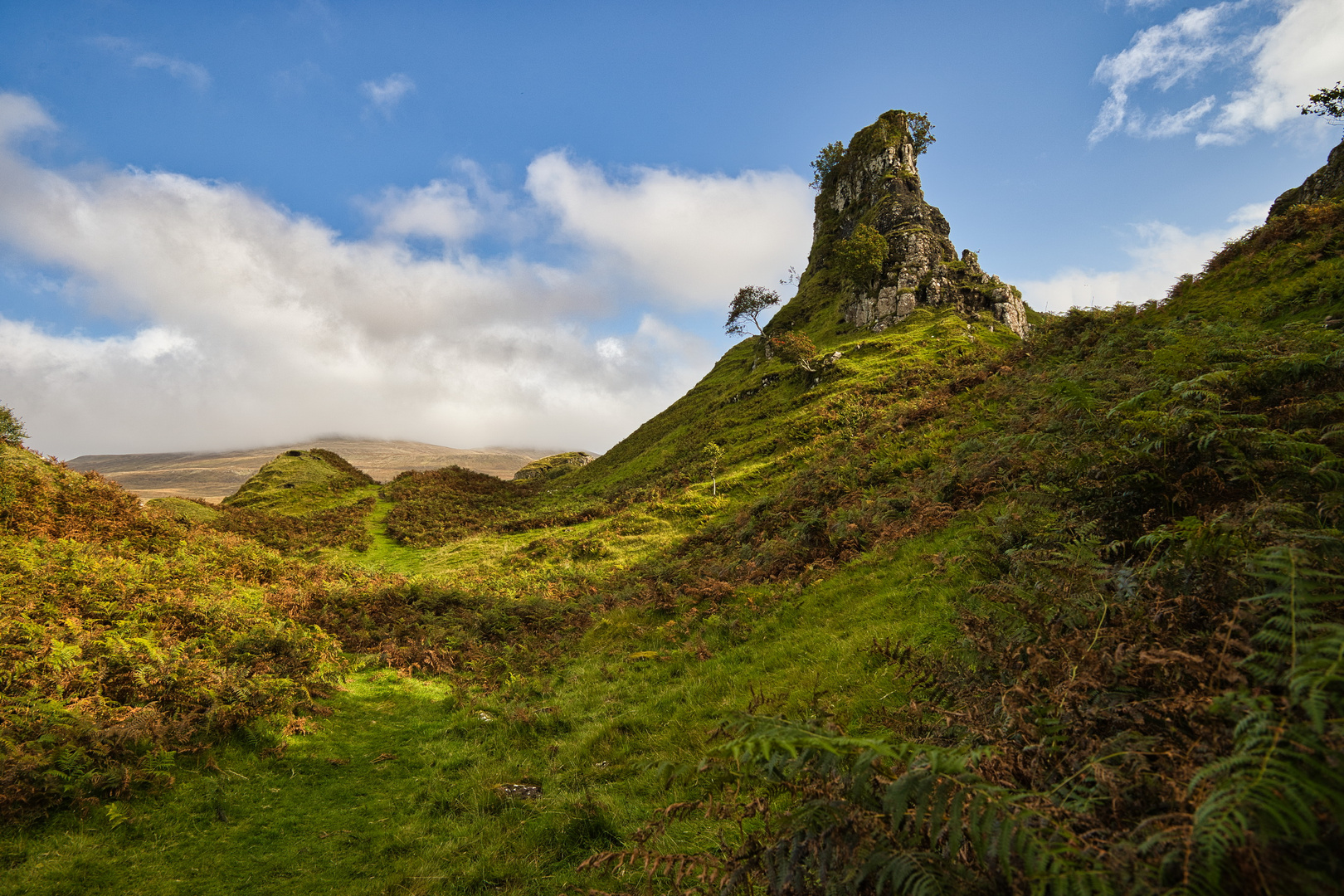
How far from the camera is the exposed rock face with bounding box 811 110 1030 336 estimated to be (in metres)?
48.6

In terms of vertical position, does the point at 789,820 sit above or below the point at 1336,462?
below

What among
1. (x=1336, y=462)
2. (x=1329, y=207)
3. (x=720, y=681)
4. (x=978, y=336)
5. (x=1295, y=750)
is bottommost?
(x=720, y=681)

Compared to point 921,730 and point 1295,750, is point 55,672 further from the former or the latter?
point 1295,750

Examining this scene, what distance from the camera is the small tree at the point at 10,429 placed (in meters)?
13.9

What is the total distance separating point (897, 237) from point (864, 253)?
6.56 metres

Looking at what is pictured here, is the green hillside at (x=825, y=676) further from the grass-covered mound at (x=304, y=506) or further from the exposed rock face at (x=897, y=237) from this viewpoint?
the exposed rock face at (x=897, y=237)

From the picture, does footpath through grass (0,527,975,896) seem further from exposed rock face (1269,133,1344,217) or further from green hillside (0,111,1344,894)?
exposed rock face (1269,133,1344,217)

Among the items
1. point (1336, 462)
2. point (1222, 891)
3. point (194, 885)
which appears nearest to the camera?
point (1222, 891)

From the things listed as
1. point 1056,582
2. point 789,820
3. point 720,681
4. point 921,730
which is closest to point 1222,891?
point 789,820

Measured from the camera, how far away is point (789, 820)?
2.88 m

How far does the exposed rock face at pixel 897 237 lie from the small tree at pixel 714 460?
2607cm

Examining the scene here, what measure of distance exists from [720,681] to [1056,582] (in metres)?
5.67

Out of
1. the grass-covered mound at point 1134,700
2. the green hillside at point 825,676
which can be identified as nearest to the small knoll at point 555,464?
the green hillside at point 825,676

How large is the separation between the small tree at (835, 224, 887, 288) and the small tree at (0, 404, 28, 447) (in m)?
56.1
